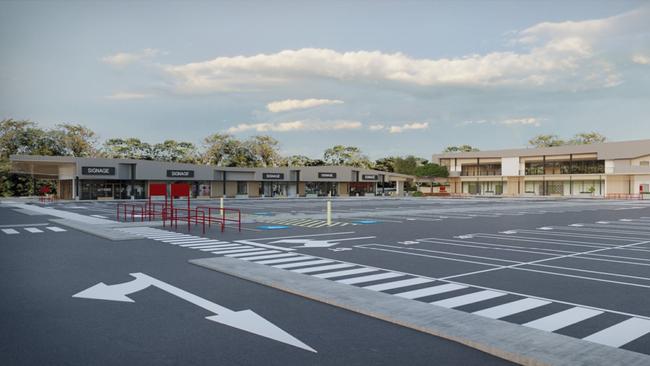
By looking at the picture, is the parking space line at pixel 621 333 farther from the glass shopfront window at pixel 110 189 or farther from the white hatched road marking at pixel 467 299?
the glass shopfront window at pixel 110 189

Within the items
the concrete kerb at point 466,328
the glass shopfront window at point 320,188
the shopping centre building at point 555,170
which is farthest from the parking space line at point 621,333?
the shopping centre building at point 555,170

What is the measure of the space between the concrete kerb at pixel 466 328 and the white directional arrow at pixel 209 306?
1538mm

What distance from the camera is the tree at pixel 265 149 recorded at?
102m

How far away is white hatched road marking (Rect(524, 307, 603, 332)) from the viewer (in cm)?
720

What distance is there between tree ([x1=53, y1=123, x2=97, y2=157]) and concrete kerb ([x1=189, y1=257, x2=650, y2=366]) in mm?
86568

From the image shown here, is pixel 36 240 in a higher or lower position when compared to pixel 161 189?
lower

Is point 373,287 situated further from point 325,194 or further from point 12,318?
point 325,194

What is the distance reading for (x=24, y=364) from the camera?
18.9 ft

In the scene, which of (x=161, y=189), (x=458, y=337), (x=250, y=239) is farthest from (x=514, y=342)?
(x=161, y=189)

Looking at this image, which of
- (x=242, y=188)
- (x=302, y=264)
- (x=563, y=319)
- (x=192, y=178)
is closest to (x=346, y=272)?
(x=302, y=264)

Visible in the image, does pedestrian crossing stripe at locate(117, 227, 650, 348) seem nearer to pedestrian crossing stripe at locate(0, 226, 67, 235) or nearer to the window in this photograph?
pedestrian crossing stripe at locate(0, 226, 67, 235)

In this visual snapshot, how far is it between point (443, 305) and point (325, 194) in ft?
246

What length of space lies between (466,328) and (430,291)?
264 centimetres

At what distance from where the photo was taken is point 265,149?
10325 cm
